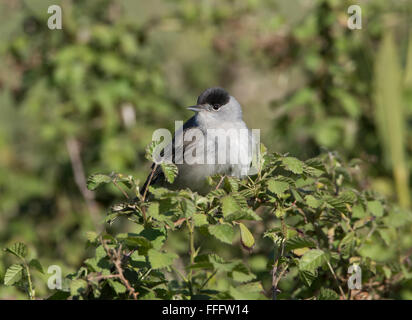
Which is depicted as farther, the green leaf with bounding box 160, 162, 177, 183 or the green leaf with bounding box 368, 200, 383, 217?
the green leaf with bounding box 368, 200, 383, 217

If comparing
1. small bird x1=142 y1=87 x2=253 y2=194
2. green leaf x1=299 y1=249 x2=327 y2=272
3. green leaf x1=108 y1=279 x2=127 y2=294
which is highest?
small bird x1=142 y1=87 x2=253 y2=194

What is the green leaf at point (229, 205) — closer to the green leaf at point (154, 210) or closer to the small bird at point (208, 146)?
the green leaf at point (154, 210)

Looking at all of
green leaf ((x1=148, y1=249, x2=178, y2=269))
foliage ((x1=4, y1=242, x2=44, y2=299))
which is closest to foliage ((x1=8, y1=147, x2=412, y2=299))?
green leaf ((x1=148, y1=249, x2=178, y2=269))

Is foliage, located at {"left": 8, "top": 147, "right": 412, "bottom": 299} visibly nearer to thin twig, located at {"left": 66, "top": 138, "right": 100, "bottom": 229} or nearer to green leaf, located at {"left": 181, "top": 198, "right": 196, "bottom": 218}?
green leaf, located at {"left": 181, "top": 198, "right": 196, "bottom": 218}

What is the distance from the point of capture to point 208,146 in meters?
3.35

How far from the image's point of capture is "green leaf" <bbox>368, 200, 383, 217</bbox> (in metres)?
2.29

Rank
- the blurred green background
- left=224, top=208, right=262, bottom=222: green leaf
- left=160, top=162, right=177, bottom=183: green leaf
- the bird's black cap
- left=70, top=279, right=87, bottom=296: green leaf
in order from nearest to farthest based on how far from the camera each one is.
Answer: left=70, top=279, right=87, bottom=296: green leaf < left=224, top=208, right=262, bottom=222: green leaf < left=160, top=162, right=177, bottom=183: green leaf < the bird's black cap < the blurred green background

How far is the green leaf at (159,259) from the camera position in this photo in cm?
157

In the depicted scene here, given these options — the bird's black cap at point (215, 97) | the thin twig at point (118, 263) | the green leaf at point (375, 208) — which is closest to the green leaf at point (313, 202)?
the green leaf at point (375, 208)

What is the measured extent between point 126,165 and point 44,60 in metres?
1.44

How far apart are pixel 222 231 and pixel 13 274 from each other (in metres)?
0.72

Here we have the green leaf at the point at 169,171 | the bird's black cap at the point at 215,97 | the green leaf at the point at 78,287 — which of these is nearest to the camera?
the green leaf at the point at 78,287

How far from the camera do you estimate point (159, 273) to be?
186cm
